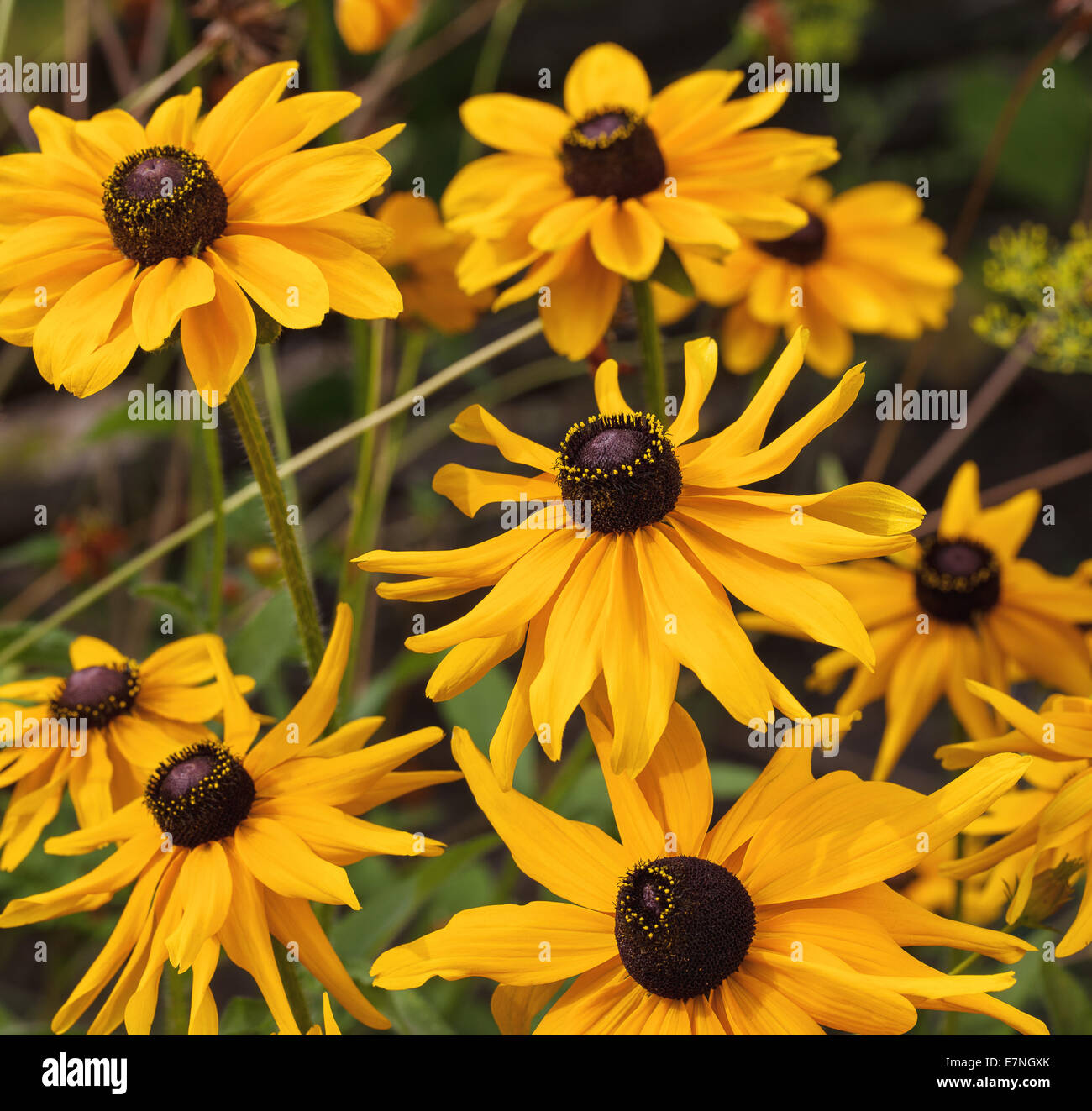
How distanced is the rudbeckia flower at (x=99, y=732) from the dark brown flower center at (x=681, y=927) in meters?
0.26

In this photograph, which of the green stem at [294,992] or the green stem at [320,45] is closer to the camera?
the green stem at [294,992]

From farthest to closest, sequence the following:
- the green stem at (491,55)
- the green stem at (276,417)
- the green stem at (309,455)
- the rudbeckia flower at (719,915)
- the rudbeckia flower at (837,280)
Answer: the green stem at (491,55), the rudbeckia flower at (837,280), the green stem at (276,417), the green stem at (309,455), the rudbeckia flower at (719,915)

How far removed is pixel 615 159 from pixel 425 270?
21 centimetres

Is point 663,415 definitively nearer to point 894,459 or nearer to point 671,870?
point 671,870

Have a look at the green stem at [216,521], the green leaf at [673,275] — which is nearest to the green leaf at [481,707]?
the green stem at [216,521]

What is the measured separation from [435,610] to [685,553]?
40.4 inches

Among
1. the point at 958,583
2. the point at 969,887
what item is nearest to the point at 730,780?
the point at 969,887

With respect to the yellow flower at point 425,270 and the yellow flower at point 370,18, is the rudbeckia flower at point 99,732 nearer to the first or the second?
the yellow flower at point 425,270

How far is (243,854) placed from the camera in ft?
1.78

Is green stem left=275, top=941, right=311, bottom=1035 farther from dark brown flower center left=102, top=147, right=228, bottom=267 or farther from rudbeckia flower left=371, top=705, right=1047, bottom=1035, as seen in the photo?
dark brown flower center left=102, top=147, right=228, bottom=267

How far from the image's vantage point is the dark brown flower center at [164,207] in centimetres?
55

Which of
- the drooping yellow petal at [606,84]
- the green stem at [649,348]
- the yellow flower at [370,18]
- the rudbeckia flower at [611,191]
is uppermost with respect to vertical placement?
the yellow flower at [370,18]

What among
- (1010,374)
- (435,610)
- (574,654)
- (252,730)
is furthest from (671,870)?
(435,610)
